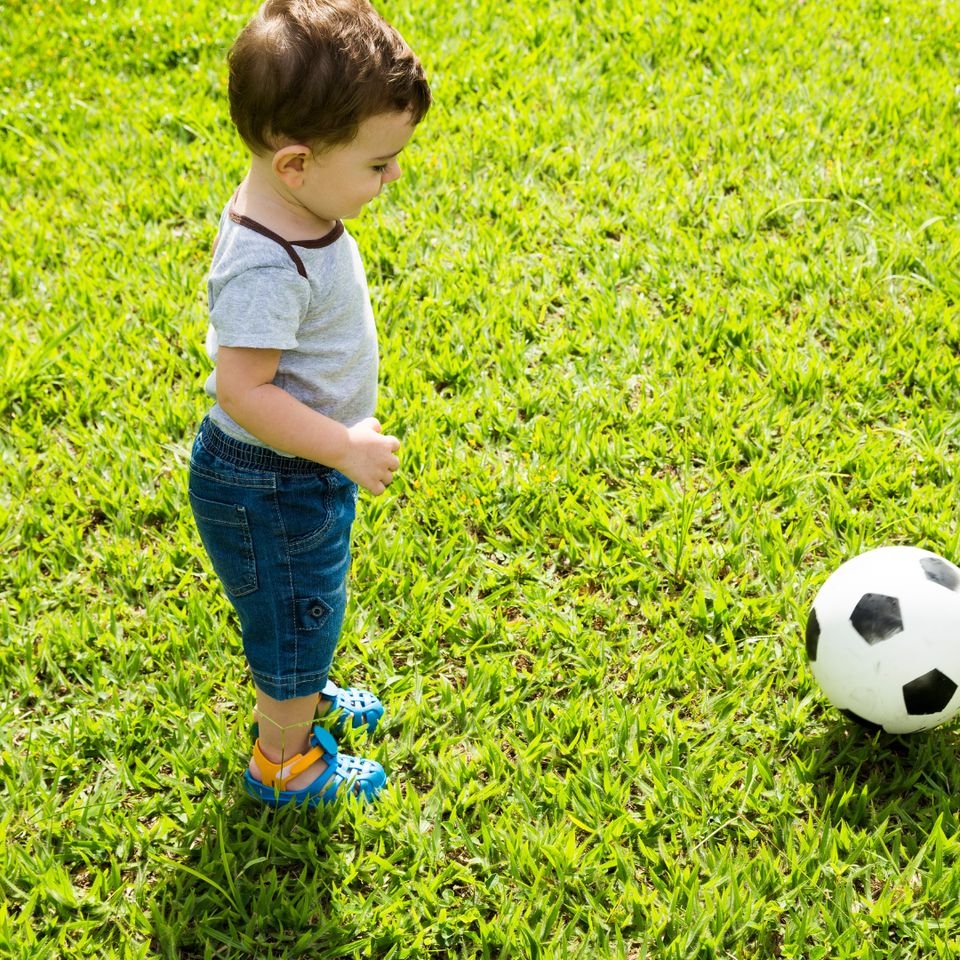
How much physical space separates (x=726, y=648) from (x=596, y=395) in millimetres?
1033

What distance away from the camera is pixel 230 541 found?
2287mm

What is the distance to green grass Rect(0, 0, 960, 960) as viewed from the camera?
242 cm

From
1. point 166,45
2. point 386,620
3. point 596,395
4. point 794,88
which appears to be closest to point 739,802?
point 386,620

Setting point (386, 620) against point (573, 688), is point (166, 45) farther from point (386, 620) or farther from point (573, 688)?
point (573, 688)

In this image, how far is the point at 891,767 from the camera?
8.63ft

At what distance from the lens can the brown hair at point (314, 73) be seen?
1920mm

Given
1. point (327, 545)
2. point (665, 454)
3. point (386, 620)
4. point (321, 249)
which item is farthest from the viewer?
point (665, 454)

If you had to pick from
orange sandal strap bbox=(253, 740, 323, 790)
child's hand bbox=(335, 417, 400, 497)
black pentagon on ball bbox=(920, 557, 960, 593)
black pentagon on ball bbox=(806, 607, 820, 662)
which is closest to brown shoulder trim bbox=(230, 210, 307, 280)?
child's hand bbox=(335, 417, 400, 497)

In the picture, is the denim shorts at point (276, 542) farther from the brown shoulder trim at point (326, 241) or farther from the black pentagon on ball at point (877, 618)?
the black pentagon on ball at point (877, 618)

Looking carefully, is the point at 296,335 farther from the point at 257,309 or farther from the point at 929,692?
the point at 929,692

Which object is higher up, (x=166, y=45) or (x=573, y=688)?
(x=166, y=45)

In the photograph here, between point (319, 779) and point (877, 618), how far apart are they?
1347 millimetres

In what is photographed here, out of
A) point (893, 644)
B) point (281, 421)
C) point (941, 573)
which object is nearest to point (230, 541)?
point (281, 421)

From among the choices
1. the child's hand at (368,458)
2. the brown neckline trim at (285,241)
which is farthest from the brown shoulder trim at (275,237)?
the child's hand at (368,458)
